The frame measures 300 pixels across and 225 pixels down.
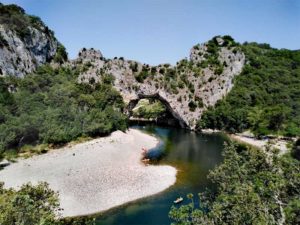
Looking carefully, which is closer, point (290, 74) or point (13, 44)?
point (13, 44)

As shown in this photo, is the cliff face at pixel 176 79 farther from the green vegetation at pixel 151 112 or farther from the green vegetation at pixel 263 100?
the green vegetation at pixel 151 112

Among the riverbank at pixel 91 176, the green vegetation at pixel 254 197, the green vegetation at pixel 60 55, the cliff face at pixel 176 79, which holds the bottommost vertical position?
the riverbank at pixel 91 176

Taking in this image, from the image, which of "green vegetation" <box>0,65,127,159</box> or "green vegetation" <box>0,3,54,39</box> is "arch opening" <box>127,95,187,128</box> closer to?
"green vegetation" <box>0,65,127,159</box>

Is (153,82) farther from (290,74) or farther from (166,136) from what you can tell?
(290,74)

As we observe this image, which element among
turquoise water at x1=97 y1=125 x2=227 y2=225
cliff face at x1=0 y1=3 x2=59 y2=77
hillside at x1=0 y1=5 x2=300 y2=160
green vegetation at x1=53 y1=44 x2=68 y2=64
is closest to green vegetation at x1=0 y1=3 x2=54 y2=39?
cliff face at x1=0 y1=3 x2=59 y2=77

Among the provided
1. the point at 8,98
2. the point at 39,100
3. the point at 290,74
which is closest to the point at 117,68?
the point at 39,100

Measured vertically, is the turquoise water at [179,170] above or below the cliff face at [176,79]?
below

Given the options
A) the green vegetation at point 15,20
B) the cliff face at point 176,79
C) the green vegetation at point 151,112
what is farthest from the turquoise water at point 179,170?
the green vegetation at point 15,20

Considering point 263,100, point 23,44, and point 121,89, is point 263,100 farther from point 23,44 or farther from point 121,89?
point 23,44
